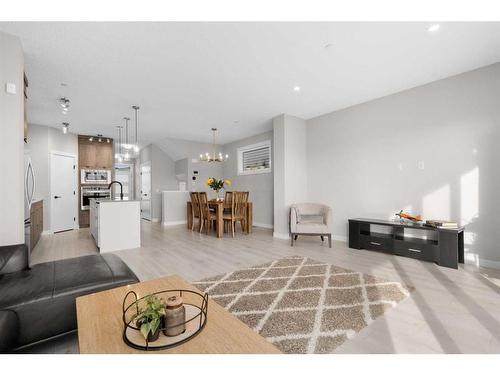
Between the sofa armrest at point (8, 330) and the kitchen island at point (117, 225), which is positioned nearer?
the sofa armrest at point (8, 330)

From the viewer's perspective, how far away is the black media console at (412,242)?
3057 millimetres

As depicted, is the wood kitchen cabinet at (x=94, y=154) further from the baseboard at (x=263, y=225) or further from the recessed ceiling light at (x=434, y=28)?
the recessed ceiling light at (x=434, y=28)

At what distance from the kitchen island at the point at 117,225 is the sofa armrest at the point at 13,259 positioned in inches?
85.3

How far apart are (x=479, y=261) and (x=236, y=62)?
4.33 meters

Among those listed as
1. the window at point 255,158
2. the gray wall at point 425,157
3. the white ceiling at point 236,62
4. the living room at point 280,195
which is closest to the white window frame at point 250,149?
the window at point 255,158

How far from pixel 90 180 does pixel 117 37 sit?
5296 millimetres

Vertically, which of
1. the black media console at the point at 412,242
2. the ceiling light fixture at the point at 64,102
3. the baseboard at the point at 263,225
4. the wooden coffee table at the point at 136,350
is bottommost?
the baseboard at the point at 263,225

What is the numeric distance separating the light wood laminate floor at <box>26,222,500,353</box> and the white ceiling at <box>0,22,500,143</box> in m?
2.76

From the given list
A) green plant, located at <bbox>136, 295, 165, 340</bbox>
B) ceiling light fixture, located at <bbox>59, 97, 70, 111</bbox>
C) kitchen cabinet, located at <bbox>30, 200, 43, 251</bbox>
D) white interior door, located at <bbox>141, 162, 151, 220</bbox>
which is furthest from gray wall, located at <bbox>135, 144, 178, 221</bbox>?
green plant, located at <bbox>136, 295, 165, 340</bbox>

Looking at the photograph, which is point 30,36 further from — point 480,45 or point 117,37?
point 480,45

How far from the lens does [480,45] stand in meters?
2.63

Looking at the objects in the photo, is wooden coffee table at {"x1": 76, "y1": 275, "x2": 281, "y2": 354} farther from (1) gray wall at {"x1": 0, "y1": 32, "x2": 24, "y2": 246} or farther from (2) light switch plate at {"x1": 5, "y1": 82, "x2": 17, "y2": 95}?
(2) light switch plate at {"x1": 5, "y1": 82, "x2": 17, "y2": 95}

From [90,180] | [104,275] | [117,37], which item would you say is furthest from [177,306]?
[90,180]

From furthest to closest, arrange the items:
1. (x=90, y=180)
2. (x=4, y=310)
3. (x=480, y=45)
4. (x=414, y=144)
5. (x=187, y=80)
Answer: (x=90, y=180) → (x=414, y=144) → (x=187, y=80) → (x=480, y=45) → (x=4, y=310)
